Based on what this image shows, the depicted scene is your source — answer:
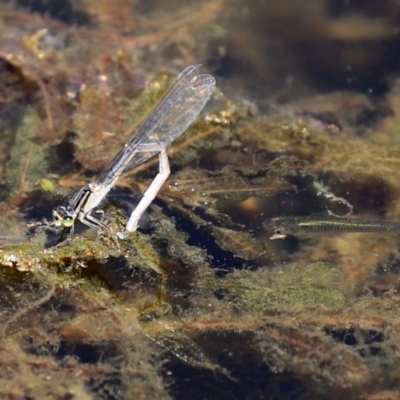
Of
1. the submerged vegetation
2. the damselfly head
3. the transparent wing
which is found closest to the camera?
the submerged vegetation

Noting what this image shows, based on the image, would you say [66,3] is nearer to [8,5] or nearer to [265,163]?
[8,5]

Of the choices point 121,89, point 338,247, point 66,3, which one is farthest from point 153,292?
point 66,3

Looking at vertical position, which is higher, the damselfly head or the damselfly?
the damselfly

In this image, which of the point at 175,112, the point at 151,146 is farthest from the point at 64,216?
the point at 175,112

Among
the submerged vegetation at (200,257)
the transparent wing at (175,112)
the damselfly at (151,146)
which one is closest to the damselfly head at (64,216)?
the damselfly at (151,146)

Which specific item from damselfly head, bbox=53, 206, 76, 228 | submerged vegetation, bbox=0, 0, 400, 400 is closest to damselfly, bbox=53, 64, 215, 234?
damselfly head, bbox=53, 206, 76, 228

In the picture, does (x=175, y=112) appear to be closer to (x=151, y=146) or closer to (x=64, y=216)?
(x=151, y=146)

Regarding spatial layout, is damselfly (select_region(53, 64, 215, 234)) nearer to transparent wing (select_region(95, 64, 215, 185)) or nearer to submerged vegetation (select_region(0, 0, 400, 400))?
transparent wing (select_region(95, 64, 215, 185))

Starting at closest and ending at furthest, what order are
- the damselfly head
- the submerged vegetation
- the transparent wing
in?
1. the submerged vegetation
2. the damselfly head
3. the transparent wing
